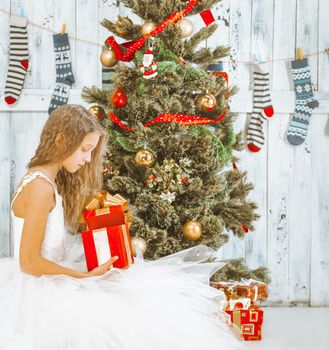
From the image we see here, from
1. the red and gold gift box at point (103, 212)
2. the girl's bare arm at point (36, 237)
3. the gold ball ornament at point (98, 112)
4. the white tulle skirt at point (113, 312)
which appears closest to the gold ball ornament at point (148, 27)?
the gold ball ornament at point (98, 112)

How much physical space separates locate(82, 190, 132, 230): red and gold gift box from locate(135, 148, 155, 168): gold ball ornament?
1.20 ft

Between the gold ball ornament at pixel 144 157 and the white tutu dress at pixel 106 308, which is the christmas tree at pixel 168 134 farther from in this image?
the white tutu dress at pixel 106 308

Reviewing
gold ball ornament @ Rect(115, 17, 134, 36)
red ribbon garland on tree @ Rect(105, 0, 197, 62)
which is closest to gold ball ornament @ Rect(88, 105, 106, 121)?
red ribbon garland on tree @ Rect(105, 0, 197, 62)

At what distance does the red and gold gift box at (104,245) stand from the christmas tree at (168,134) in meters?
0.43

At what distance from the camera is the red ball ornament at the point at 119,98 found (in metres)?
2.48

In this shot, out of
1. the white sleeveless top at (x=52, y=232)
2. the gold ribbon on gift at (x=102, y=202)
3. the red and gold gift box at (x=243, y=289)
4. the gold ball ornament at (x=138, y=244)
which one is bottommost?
the red and gold gift box at (x=243, y=289)

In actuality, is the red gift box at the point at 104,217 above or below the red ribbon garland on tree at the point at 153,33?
below

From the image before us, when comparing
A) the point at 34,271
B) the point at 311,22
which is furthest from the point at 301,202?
the point at 34,271

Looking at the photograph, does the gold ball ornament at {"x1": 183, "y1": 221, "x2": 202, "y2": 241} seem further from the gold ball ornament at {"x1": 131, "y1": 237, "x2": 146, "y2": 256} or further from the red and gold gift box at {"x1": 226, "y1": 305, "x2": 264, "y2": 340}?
the red and gold gift box at {"x1": 226, "y1": 305, "x2": 264, "y2": 340}

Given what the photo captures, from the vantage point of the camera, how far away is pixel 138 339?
1.70 meters

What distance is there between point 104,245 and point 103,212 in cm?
12

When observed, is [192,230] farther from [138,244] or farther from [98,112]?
[98,112]

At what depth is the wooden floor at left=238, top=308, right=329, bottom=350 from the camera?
2.66 m

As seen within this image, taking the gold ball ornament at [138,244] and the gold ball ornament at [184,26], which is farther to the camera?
the gold ball ornament at [184,26]
